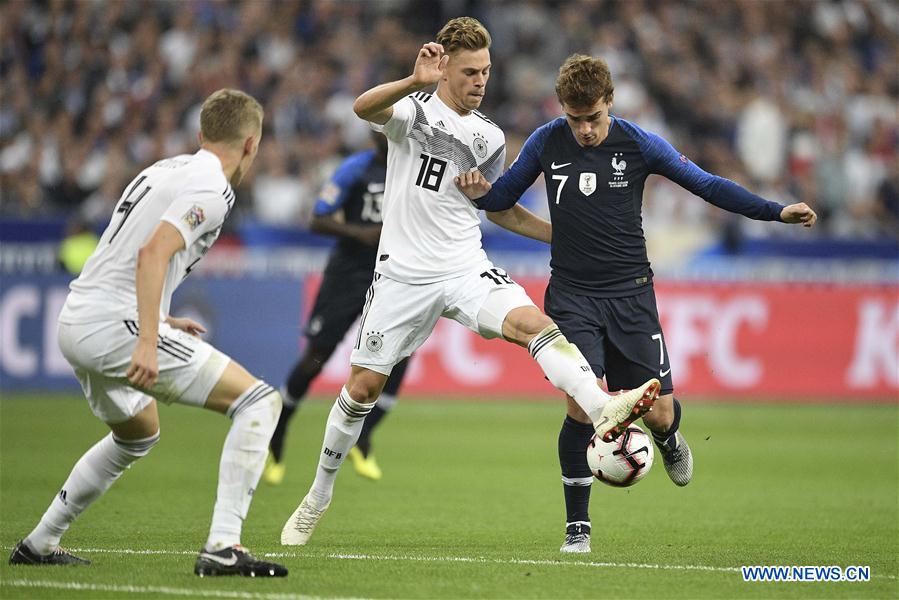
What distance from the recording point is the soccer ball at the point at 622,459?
266 inches

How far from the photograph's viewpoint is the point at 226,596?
18.5 feet

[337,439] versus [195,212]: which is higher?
[195,212]

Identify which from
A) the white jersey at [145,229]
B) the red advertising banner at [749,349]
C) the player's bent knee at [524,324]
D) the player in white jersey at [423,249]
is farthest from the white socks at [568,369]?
the red advertising banner at [749,349]

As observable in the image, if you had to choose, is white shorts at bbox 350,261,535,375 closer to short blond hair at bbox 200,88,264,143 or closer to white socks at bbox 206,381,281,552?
white socks at bbox 206,381,281,552

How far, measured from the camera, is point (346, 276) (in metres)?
11.3

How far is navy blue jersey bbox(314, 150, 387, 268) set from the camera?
36.3 feet

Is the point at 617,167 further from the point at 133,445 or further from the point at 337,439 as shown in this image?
the point at 133,445

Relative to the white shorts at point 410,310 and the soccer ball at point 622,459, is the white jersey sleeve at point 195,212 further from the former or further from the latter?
the soccer ball at point 622,459

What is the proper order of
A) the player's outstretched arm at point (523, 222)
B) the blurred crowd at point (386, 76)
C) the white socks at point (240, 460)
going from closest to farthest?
the white socks at point (240, 460) → the player's outstretched arm at point (523, 222) → the blurred crowd at point (386, 76)

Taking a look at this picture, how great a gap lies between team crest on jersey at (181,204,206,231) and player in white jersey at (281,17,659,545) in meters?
1.66

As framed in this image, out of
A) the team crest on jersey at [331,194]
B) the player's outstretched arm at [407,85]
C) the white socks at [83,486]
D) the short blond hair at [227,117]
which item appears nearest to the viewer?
the short blond hair at [227,117]

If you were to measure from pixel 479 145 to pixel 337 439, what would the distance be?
1.87 meters

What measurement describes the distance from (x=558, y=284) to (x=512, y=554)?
157 cm

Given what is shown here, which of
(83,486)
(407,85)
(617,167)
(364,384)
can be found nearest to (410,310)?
(364,384)
